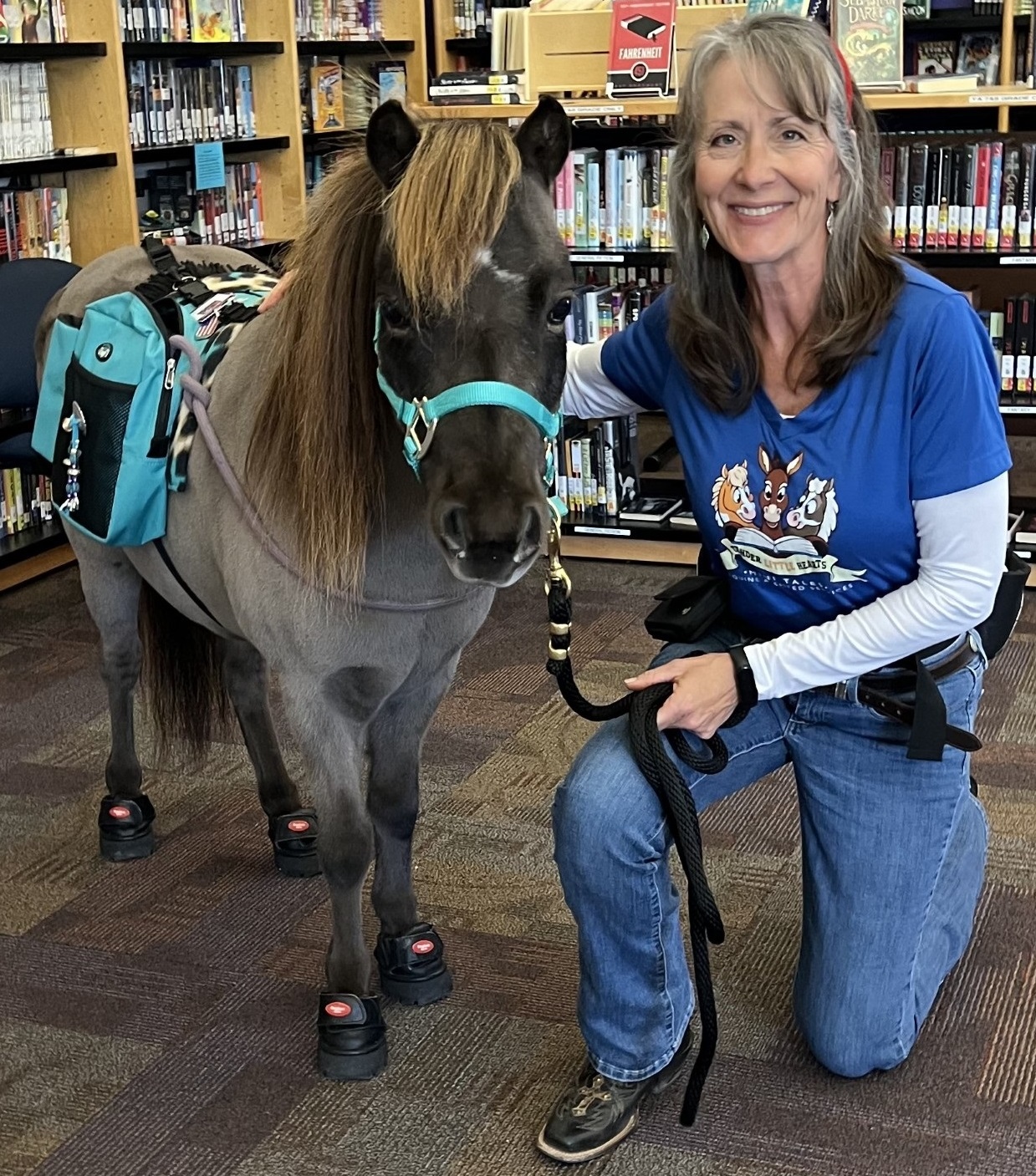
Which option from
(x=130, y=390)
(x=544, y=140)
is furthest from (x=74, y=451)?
(x=544, y=140)

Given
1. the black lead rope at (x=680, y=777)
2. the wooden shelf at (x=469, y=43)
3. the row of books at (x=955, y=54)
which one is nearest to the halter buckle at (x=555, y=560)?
the black lead rope at (x=680, y=777)

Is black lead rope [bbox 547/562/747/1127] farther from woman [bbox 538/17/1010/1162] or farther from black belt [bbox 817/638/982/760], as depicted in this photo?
black belt [bbox 817/638/982/760]

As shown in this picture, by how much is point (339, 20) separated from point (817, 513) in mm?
4823

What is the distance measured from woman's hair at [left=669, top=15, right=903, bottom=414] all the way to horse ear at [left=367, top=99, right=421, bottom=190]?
38 cm

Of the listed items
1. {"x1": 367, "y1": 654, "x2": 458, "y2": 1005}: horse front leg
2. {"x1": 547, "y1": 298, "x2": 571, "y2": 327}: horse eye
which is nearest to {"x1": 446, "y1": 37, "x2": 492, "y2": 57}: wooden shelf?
{"x1": 367, "y1": 654, "x2": 458, "y2": 1005}: horse front leg

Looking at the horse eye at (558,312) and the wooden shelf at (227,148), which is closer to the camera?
the horse eye at (558,312)

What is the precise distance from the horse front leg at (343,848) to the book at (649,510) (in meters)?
2.43

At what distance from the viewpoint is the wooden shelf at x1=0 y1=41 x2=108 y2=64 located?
411cm

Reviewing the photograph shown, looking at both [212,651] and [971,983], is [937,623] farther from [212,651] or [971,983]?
[212,651]

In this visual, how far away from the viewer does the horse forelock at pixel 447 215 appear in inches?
58.1

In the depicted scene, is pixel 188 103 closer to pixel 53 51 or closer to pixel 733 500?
pixel 53 51

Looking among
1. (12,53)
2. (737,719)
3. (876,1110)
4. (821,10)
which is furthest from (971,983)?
(12,53)

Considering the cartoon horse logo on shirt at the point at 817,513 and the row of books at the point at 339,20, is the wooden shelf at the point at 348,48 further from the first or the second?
the cartoon horse logo on shirt at the point at 817,513

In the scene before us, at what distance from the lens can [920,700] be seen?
1.75 m
